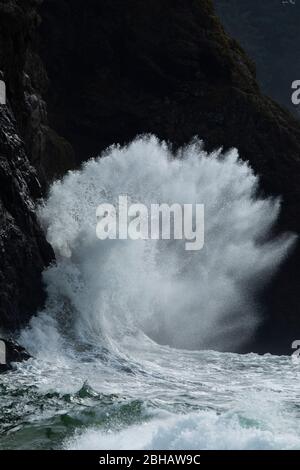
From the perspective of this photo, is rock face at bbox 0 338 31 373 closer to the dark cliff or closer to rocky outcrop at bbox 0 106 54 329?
rocky outcrop at bbox 0 106 54 329

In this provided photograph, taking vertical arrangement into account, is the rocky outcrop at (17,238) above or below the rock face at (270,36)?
below

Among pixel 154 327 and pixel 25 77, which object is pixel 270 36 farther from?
pixel 25 77

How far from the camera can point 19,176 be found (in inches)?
1125

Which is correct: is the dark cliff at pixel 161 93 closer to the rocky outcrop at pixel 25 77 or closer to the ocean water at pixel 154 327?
the ocean water at pixel 154 327

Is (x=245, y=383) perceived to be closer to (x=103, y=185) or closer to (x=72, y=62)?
(x=103, y=185)

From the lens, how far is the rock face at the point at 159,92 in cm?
4278

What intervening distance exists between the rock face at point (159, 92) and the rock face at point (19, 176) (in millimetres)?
8831

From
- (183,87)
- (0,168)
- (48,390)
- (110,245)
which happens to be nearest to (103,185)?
(110,245)

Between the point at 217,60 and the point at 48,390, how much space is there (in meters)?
26.1

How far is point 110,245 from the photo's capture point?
31.8 m

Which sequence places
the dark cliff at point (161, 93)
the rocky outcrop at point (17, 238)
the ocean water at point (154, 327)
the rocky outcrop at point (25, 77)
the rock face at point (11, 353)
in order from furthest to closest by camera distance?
the dark cliff at point (161, 93) → the rocky outcrop at point (25, 77) → the rocky outcrop at point (17, 238) → the rock face at point (11, 353) → the ocean water at point (154, 327)

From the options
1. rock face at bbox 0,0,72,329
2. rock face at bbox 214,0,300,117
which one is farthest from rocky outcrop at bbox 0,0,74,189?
rock face at bbox 214,0,300,117

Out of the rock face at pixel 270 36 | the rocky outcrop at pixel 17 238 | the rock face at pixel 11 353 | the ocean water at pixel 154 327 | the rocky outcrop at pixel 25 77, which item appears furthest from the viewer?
the rock face at pixel 270 36

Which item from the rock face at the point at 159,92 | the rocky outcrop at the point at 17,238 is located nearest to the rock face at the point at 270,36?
the rock face at the point at 159,92
